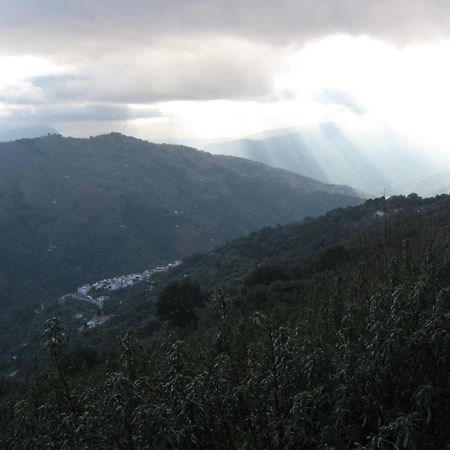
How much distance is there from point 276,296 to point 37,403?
18.7 meters

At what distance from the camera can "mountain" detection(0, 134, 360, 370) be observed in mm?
101000

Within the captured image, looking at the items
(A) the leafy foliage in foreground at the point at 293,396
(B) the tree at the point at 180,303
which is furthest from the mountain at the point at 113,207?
(A) the leafy foliage in foreground at the point at 293,396

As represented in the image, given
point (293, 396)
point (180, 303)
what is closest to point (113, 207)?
point (180, 303)

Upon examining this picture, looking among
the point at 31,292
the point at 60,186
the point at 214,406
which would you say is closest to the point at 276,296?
the point at 214,406

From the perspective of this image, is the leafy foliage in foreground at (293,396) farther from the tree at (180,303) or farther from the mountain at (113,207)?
the mountain at (113,207)

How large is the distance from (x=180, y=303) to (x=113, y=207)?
111198mm

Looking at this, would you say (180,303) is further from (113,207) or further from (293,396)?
(113,207)

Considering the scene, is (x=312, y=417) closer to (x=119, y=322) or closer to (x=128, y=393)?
(x=128, y=393)

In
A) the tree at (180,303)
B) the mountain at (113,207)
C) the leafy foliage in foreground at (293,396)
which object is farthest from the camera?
the mountain at (113,207)

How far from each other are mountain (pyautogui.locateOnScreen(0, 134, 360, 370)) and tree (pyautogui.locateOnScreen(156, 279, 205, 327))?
39.4m

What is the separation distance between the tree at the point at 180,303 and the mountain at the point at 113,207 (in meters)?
39.4

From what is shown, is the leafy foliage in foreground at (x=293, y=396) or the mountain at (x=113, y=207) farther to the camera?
the mountain at (x=113, y=207)

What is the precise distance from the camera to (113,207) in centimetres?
13575

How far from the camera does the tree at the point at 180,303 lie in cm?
2892
